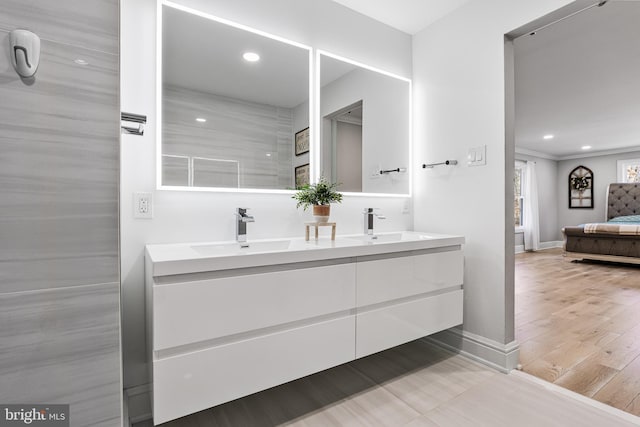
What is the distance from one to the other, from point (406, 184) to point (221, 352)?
1.90m

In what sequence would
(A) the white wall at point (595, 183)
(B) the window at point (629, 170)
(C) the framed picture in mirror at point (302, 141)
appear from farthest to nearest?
(A) the white wall at point (595, 183), (B) the window at point (629, 170), (C) the framed picture in mirror at point (302, 141)

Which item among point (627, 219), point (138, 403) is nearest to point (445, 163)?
point (138, 403)

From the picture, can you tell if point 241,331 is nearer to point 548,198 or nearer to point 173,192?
point 173,192

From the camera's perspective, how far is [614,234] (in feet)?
17.8

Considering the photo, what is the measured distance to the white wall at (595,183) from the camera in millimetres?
7133

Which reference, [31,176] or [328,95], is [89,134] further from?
[328,95]

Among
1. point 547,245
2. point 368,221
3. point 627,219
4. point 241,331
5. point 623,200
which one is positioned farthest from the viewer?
point 547,245

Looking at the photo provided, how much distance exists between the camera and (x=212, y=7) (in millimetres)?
1694

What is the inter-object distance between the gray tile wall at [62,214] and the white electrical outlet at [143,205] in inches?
25.9

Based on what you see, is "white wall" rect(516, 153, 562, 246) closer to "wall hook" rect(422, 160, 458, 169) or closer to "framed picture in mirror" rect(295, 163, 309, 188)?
"wall hook" rect(422, 160, 458, 169)

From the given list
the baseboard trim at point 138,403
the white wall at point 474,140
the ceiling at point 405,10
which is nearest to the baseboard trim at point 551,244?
the white wall at point 474,140

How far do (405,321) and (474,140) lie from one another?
1.29 meters

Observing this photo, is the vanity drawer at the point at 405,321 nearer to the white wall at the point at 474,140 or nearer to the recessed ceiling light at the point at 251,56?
the white wall at the point at 474,140

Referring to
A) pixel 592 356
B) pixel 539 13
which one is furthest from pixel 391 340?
pixel 539 13
